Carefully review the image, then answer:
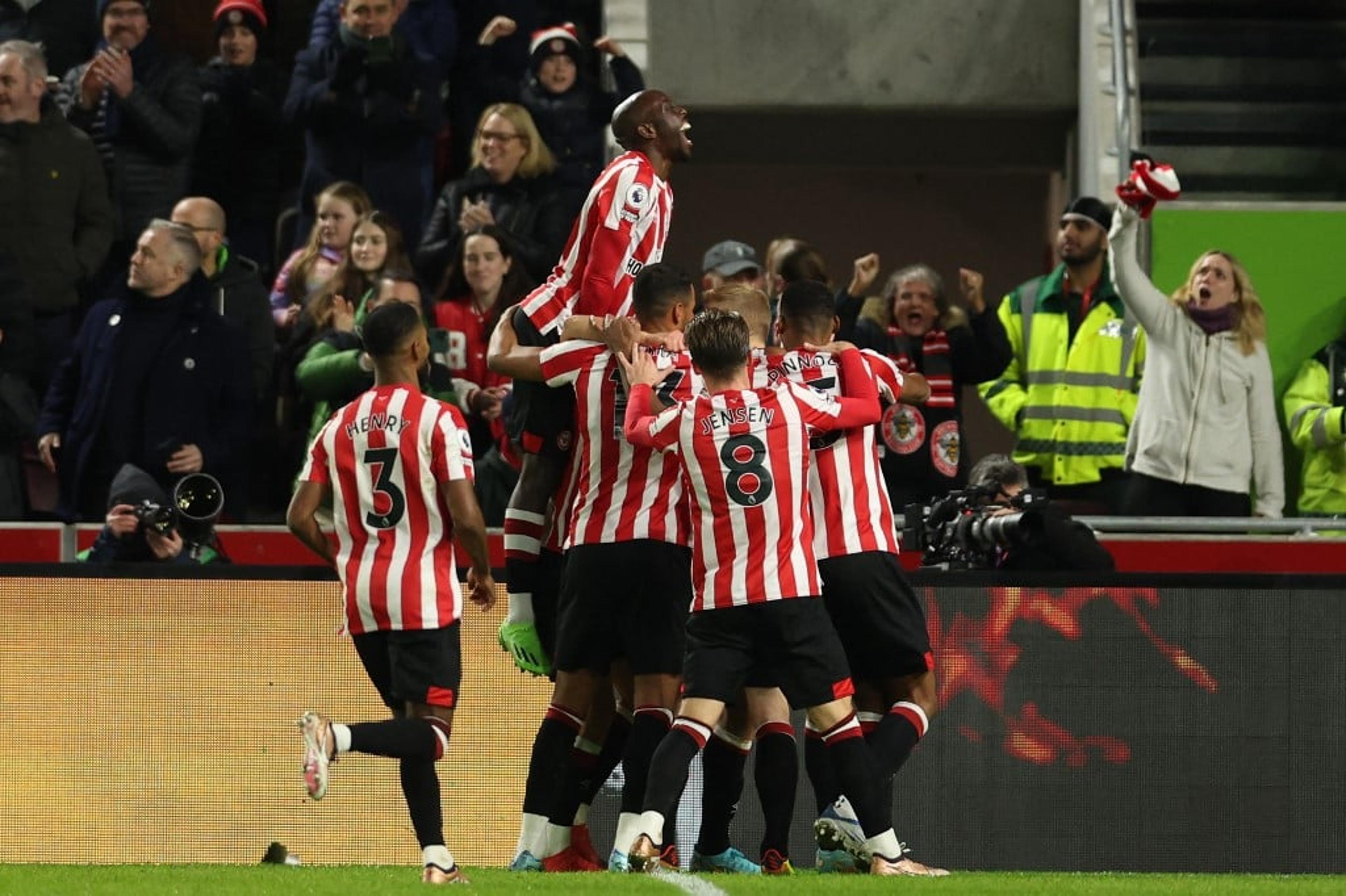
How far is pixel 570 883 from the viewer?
26.0 feet

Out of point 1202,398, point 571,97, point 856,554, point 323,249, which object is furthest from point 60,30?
point 856,554

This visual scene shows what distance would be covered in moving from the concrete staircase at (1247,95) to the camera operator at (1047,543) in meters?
5.87

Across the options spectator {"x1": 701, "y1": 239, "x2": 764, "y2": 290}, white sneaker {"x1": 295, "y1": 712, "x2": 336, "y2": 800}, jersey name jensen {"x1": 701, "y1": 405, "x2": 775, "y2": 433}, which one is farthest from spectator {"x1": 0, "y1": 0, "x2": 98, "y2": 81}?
white sneaker {"x1": 295, "y1": 712, "x2": 336, "y2": 800}

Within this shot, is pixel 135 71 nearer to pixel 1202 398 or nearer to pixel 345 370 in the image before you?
pixel 345 370

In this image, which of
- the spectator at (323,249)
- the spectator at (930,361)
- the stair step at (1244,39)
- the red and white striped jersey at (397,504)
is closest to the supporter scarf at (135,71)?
the spectator at (323,249)

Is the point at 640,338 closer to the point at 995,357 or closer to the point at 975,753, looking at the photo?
the point at 975,753

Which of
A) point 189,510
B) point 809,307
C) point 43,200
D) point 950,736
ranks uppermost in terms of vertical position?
point 43,200

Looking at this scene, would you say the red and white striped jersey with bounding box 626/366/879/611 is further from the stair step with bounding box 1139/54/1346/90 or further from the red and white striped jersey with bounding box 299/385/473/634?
the stair step with bounding box 1139/54/1346/90

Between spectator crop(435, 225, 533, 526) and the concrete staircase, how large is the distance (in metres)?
5.08

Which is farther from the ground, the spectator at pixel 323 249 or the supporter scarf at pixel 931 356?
the spectator at pixel 323 249

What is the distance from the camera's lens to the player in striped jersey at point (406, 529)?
8375mm

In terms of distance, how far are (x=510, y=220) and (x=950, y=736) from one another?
4.37 m

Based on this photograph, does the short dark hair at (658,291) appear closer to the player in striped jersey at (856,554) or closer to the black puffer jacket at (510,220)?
the player in striped jersey at (856,554)

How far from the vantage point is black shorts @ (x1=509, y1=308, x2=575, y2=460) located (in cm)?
903
